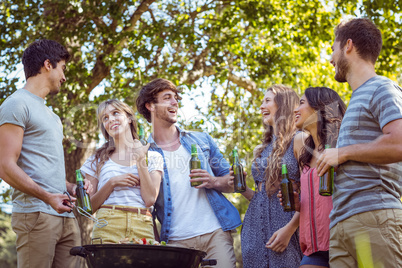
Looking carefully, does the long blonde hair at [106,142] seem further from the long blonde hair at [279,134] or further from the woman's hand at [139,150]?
the long blonde hair at [279,134]

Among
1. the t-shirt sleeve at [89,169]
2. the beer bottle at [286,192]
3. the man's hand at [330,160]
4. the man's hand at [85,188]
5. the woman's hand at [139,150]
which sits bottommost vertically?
the beer bottle at [286,192]

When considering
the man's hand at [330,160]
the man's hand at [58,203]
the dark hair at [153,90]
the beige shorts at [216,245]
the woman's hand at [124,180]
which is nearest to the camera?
the man's hand at [330,160]

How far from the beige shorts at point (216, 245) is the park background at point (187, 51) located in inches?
161

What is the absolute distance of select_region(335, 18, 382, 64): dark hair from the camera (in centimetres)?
288

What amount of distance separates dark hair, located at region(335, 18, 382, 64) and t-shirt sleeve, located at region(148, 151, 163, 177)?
1860 mm

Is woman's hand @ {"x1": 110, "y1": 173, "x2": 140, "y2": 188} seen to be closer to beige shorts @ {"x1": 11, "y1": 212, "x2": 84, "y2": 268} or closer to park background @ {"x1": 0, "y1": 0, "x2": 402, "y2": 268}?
beige shorts @ {"x1": 11, "y1": 212, "x2": 84, "y2": 268}

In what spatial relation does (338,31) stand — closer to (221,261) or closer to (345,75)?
(345,75)

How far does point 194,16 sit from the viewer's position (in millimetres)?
9492

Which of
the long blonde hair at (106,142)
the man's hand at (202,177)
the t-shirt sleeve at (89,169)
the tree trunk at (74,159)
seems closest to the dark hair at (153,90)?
the long blonde hair at (106,142)

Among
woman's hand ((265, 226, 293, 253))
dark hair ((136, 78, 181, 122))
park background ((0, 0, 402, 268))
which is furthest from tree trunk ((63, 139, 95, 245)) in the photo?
woman's hand ((265, 226, 293, 253))

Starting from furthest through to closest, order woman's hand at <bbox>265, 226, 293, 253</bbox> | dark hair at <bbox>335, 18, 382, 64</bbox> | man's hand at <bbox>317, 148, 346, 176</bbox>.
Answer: woman's hand at <bbox>265, 226, 293, 253</bbox>
dark hair at <bbox>335, 18, 382, 64</bbox>
man's hand at <bbox>317, 148, 346, 176</bbox>

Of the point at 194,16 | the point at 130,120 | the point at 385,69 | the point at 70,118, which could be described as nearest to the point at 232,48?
the point at 194,16

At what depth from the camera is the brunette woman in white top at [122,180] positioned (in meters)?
3.77

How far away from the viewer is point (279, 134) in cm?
410
